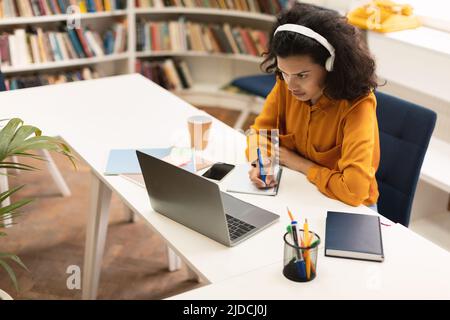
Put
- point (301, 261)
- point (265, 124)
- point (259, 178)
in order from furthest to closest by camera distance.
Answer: point (265, 124)
point (259, 178)
point (301, 261)

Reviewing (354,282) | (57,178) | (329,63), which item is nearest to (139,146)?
(329,63)

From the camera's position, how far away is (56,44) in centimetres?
413

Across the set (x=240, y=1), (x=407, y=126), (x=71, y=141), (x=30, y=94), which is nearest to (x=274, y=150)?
(x=407, y=126)

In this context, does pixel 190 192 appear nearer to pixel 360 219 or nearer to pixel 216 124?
pixel 360 219

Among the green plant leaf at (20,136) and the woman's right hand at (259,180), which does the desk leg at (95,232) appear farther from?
the woman's right hand at (259,180)

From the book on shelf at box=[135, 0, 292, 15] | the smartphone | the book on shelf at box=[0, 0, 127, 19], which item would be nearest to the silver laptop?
Answer: the smartphone

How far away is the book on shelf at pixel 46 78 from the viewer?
4.09 metres

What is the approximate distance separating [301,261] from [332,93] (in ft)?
2.18

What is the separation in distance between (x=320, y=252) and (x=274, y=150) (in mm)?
609

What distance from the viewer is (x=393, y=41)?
317cm

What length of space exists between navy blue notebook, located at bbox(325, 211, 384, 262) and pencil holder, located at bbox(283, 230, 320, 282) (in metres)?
0.12

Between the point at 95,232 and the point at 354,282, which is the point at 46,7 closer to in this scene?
the point at 95,232

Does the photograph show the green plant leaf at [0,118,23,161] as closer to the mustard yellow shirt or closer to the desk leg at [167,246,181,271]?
the mustard yellow shirt

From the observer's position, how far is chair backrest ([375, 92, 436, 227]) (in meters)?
2.08
